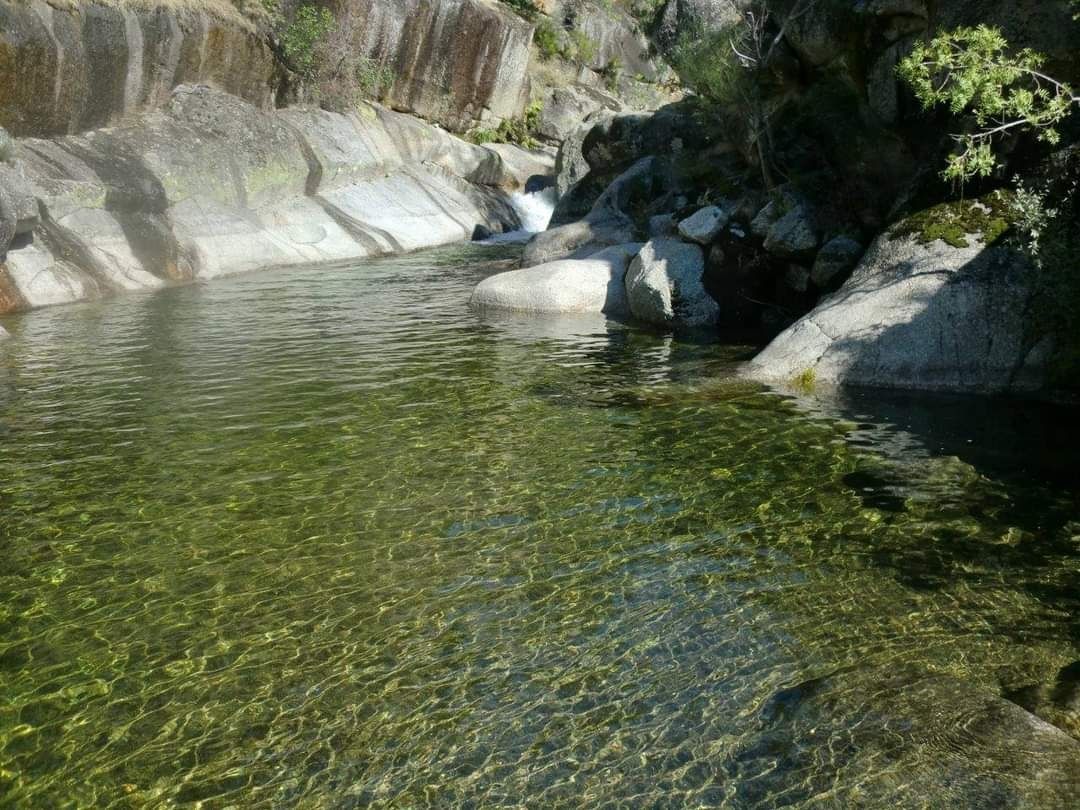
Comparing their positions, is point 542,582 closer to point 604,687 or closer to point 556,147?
point 604,687

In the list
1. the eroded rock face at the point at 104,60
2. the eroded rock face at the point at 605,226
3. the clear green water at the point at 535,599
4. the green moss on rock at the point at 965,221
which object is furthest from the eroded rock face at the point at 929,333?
the eroded rock face at the point at 104,60

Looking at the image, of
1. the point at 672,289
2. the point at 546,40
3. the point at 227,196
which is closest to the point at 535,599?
the point at 672,289

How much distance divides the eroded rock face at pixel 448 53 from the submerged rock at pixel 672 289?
2389 cm

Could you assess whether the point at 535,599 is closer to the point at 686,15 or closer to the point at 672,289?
the point at 672,289

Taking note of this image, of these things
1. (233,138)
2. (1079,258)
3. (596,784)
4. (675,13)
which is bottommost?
(596,784)

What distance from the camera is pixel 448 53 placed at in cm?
4375

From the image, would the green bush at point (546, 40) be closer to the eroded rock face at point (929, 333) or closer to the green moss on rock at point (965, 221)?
the green moss on rock at point (965, 221)

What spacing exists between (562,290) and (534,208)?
907 inches

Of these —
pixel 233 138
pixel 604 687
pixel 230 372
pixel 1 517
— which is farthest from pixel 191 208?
pixel 604 687

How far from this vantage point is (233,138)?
31406mm

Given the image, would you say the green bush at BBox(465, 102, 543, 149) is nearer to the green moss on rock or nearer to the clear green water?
the green moss on rock

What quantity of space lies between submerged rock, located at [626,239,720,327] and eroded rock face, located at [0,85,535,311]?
13.5 m

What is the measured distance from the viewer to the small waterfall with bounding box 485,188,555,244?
4221cm

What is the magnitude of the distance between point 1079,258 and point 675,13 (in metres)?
32.4
